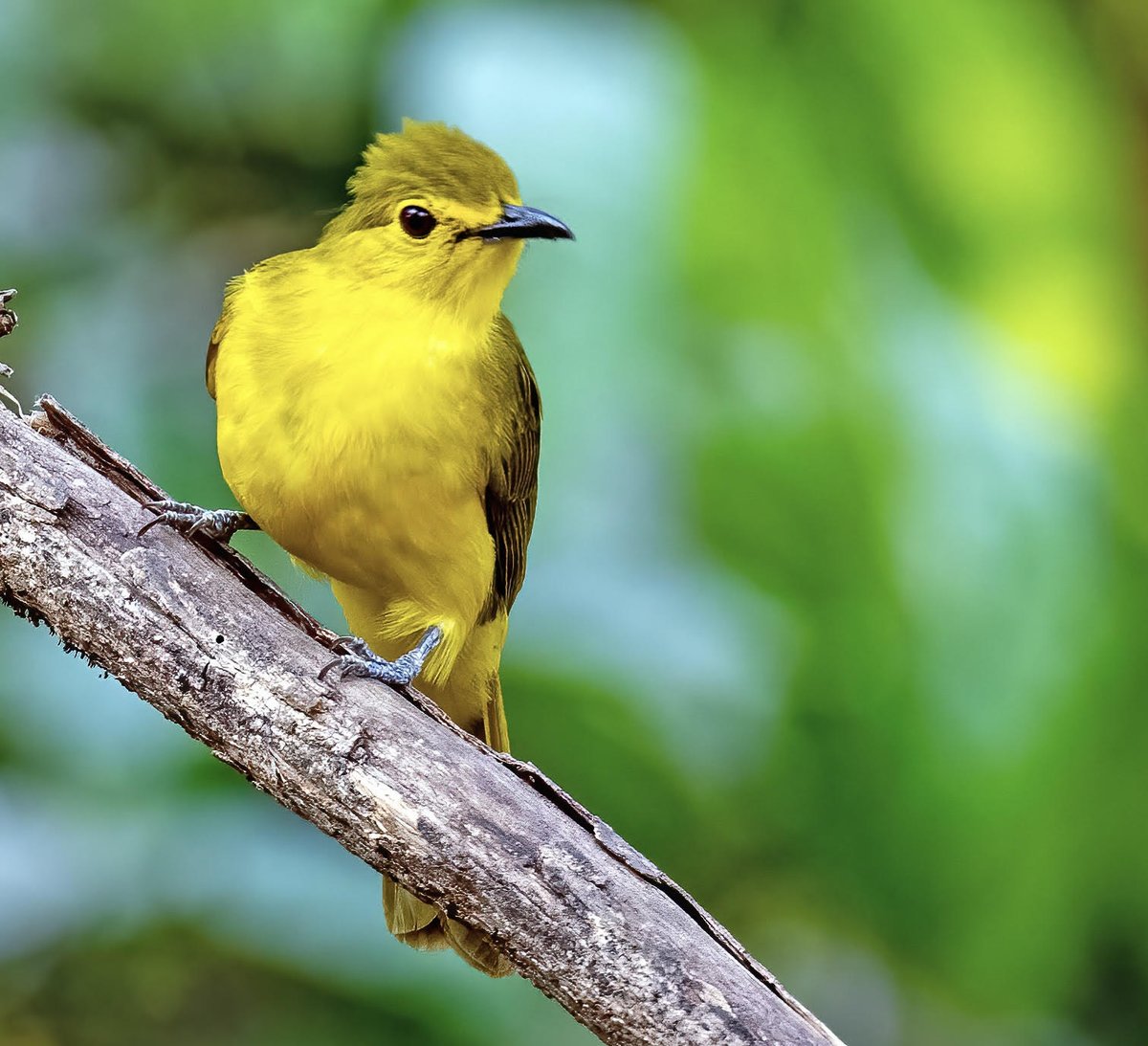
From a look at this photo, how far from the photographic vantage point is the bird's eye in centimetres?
308

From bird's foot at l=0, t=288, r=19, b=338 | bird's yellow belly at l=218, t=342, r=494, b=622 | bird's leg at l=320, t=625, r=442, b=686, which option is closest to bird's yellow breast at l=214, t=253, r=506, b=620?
bird's yellow belly at l=218, t=342, r=494, b=622

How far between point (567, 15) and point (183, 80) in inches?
40.6

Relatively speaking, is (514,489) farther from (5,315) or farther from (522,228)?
(5,315)

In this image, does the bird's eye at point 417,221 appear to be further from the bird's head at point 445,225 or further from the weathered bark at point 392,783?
the weathered bark at point 392,783

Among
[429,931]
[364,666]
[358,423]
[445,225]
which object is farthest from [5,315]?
[429,931]

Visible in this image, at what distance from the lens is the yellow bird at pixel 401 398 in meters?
2.96

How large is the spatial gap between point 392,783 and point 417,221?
4.00ft

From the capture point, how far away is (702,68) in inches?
151

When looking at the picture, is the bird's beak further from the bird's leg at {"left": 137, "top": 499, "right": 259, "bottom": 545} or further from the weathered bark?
the weathered bark

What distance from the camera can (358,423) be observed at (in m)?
2.94

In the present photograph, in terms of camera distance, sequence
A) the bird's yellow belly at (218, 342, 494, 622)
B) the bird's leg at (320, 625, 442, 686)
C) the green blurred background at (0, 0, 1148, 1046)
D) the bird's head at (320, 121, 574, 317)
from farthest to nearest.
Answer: the green blurred background at (0, 0, 1148, 1046) < the bird's head at (320, 121, 574, 317) < the bird's yellow belly at (218, 342, 494, 622) < the bird's leg at (320, 625, 442, 686)

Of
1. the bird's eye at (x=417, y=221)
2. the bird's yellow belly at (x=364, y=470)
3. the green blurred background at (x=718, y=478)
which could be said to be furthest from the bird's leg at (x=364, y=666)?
the bird's eye at (x=417, y=221)

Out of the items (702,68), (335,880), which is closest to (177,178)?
(702,68)

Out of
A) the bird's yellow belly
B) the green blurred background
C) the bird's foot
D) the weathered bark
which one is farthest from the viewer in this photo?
the green blurred background
